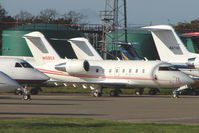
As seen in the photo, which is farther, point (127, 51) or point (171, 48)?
point (127, 51)

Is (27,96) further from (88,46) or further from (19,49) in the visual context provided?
(19,49)

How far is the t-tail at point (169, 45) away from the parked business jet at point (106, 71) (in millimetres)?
3302

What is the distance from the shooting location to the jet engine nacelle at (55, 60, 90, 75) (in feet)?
133

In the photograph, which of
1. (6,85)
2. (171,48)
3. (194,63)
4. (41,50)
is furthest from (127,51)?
(6,85)

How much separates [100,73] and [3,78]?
18.2 meters

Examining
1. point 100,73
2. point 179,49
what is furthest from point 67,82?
point 179,49

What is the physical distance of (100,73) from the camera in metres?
41.1

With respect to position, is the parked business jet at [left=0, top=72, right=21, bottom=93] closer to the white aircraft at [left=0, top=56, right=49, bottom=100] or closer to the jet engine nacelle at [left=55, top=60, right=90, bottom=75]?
the white aircraft at [left=0, top=56, right=49, bottom=100]

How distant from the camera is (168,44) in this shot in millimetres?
42781

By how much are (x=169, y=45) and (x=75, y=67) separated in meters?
7.78

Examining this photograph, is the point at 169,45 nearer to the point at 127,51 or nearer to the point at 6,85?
the point at 127,51

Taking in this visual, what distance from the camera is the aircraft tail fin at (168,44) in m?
42.3

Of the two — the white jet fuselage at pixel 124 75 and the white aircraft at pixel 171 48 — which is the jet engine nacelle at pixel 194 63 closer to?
the white jet fuselage at pixel 124 75

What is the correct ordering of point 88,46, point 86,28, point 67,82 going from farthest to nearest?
point 86,28 → point 88,46 → point 67,82
